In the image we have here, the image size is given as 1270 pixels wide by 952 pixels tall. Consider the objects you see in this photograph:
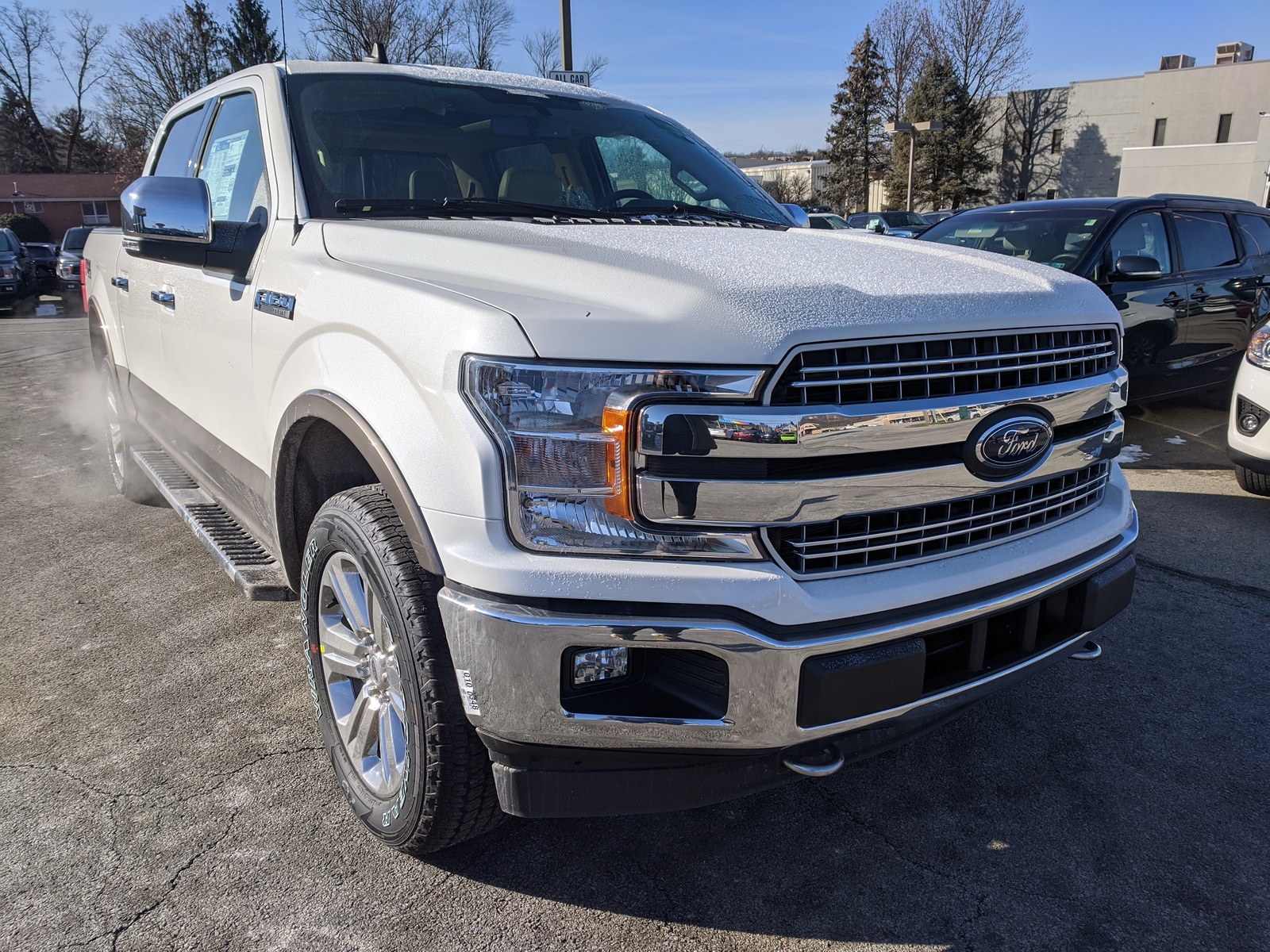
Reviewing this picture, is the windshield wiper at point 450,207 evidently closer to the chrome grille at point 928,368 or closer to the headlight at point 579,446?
the headlight at point 579,446

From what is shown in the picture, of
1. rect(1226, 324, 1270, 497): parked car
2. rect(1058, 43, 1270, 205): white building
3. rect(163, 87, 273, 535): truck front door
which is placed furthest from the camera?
rect(1058, 43, 1270, 205): white building

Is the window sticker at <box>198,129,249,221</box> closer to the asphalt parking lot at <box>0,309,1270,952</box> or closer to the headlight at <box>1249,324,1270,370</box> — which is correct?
the asphalt parking lot at <box>0,309,1270,952</box>

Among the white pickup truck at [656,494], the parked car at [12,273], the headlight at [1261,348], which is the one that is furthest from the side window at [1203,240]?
the parked car at [12,273]

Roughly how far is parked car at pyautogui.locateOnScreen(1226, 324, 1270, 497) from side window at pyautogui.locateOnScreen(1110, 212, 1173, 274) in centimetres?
153

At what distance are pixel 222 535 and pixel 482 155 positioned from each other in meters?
1.67

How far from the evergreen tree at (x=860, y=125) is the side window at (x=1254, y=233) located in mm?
48211

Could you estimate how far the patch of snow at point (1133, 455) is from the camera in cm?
601

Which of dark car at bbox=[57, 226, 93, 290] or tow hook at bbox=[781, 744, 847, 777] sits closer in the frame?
tow hook at bbox=[781, 744, 847, 777]

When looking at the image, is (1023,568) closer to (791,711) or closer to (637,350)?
(791,711)

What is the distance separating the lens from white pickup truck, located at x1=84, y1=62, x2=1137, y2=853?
164 centimetres

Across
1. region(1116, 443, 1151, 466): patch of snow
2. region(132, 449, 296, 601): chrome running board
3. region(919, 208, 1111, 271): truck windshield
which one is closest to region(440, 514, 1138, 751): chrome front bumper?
region(132, 449, 296, 601): chrome running board

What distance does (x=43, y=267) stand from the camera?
891 inches

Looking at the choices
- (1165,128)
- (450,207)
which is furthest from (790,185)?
(450,207)

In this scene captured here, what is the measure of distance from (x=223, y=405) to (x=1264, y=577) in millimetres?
4426
